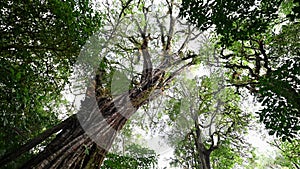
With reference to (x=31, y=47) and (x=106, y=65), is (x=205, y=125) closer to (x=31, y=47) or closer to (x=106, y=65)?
(x=106, y=65)

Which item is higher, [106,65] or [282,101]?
[106,65]

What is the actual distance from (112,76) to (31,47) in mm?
1145

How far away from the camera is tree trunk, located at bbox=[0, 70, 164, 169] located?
1545 millimetres

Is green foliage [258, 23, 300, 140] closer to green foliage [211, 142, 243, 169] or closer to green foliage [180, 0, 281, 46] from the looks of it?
green foliage [180, 0, 281, 46]

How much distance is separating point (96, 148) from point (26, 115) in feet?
1.76

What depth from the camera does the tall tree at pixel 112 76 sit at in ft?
5.47

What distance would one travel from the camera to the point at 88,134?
180 centimetres

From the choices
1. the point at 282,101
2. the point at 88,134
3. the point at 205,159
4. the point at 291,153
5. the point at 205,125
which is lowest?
the point at 291,153

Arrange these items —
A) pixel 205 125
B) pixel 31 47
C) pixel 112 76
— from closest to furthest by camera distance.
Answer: pixel 31 47, pixel 112 76, pixel 205 125

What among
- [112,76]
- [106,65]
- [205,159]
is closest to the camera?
[106,65]

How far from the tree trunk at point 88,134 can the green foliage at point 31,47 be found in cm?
24

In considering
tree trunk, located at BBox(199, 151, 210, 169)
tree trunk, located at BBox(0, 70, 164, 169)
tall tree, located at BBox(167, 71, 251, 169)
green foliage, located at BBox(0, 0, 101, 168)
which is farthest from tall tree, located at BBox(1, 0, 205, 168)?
tree trunk, located at BBox(199, 151, 210, 169)

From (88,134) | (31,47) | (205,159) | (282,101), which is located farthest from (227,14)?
(205,159)

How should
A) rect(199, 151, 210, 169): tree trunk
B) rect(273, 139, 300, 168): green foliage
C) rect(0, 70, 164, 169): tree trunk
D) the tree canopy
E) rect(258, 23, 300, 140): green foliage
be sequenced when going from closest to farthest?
rect(258, 23, 300, 140): green foliage < the tree canopy < rect(0, 70, 164, 169): tree trunk < rect(273, 139, 300, 168): green foliage < rect(199, 151, 210, 169): tree trunk
